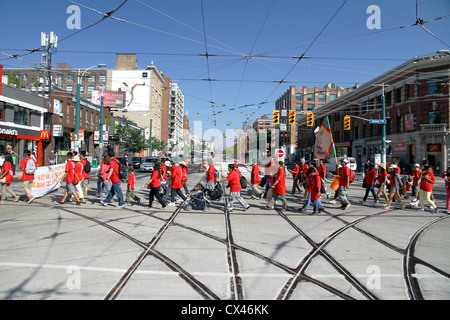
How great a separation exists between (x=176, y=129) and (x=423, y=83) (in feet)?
251

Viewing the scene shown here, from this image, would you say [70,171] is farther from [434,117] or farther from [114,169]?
[434,117]

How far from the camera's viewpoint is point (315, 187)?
9.25 m

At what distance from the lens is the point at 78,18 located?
37.0 ft

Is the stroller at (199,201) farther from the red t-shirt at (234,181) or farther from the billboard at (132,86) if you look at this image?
the billboard at (132,86)

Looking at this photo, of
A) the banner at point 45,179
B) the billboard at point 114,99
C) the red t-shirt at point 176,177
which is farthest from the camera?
the billboard at point 114,99

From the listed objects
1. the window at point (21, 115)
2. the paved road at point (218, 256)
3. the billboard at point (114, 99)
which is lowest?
the paved road at point (218, 256)

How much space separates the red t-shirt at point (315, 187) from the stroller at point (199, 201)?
11.0ft

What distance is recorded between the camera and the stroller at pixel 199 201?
32.2ft

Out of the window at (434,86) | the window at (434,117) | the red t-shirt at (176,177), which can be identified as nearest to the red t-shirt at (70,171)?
the red t-shirt at (176,177)

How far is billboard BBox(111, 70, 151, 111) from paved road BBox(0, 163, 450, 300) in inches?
2152

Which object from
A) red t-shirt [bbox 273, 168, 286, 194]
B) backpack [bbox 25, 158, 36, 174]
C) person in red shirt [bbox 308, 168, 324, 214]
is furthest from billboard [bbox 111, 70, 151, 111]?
person in red shirt [bbox 308, 168, 324, 214]

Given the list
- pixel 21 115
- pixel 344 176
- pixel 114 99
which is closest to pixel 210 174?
pixel 344 176

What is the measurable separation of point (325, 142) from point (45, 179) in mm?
12158
